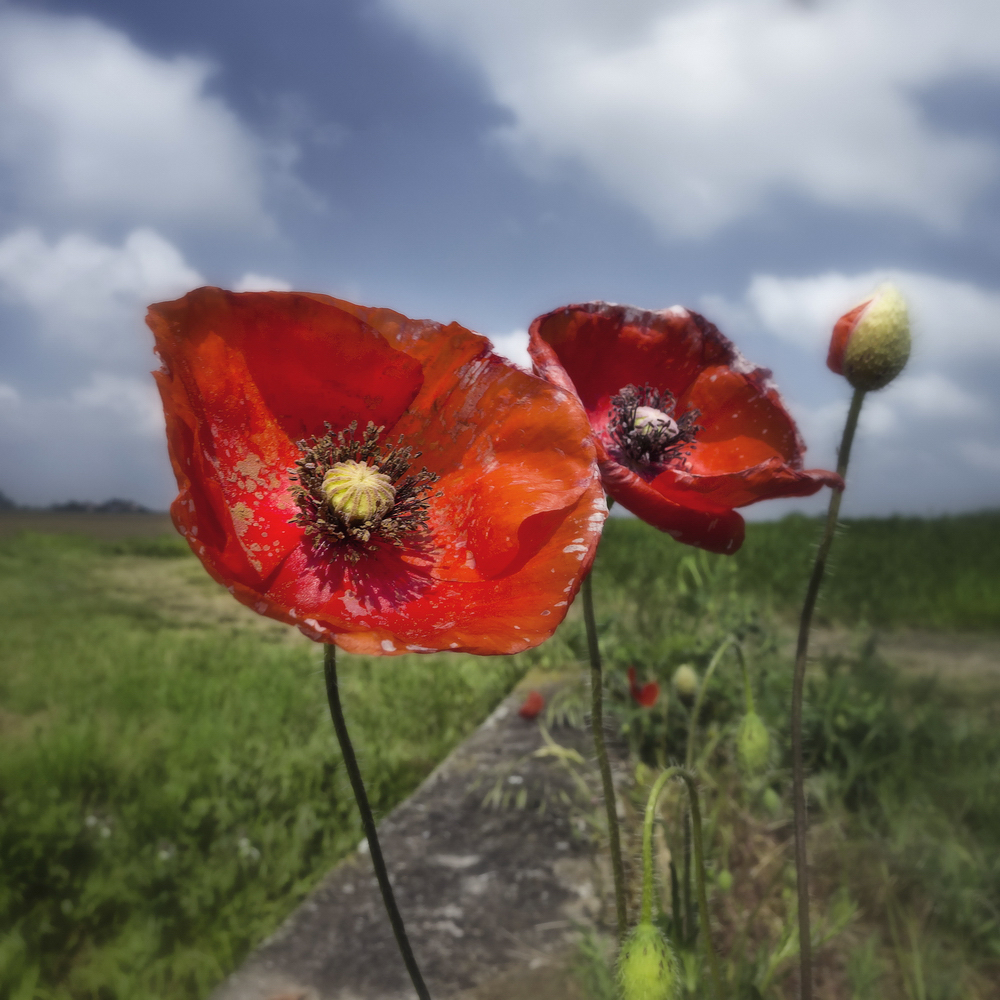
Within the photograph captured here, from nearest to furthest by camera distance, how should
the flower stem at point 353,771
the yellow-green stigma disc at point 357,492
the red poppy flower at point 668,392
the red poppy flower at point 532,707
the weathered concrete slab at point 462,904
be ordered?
the flower stem at point 353,771
the yellow-green stigma disc at point 357,492
the red poppy flower at point 668,392
the weathered concrete slab at point 462,904
the red poppy flower at point 532,707

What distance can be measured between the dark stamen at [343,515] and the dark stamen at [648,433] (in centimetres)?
29

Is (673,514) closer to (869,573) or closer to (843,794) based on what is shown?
(843,794)

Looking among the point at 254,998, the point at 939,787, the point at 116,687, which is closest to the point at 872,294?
the point at 254,998

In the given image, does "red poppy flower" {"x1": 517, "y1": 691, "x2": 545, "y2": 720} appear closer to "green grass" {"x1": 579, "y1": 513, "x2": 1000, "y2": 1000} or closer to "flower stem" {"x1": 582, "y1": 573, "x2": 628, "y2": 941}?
"green grass" {"x1": 579, "y1": 513, "x2": 1000, "y2": 1000}

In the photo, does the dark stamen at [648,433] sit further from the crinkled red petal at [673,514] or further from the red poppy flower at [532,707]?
the red poppy flower at [532,707]

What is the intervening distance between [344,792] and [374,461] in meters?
1.12

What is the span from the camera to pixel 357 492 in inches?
35.0

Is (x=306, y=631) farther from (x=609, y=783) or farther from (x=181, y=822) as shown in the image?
(x=181, y=822)

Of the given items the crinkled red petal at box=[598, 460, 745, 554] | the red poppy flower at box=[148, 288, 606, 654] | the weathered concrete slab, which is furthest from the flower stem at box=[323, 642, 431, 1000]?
the weathered concrete slab

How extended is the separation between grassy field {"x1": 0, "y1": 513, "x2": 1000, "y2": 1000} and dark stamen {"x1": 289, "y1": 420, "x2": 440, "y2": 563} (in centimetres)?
107

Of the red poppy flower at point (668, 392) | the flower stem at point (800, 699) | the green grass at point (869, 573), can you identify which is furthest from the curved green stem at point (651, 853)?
the green grass at point (869, 573)

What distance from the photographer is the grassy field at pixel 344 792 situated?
7.52 feet

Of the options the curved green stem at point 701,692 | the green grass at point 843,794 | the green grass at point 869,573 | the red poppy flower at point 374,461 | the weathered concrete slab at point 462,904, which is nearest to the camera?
the red poppy flower at point 374,461

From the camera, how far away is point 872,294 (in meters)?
1.16
